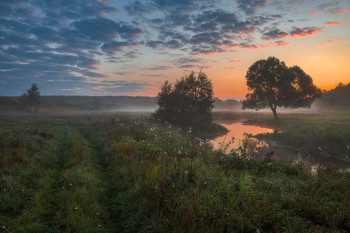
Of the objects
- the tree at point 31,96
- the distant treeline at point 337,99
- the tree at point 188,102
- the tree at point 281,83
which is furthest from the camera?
the distant treeline at point 337,99

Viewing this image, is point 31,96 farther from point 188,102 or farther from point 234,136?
point 234,136

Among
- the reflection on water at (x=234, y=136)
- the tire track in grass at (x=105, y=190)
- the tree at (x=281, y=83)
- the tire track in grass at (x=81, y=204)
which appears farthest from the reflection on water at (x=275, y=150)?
the tree at (x=281, y=83)

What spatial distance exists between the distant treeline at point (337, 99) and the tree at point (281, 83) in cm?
5302

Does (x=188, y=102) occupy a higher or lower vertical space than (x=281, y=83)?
lower

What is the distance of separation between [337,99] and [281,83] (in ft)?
220

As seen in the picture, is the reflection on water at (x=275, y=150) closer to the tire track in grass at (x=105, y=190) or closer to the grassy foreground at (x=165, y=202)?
the grassy foreground at (x=165, y=202)

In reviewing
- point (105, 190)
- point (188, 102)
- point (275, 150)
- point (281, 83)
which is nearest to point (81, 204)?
point (105, 190)

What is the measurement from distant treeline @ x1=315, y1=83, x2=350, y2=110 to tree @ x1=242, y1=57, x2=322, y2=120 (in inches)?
2087

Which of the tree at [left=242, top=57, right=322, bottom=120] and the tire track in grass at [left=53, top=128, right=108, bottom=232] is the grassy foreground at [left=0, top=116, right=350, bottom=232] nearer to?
the tire track in grass at [left=53, top=128, right=108, bottom=232]

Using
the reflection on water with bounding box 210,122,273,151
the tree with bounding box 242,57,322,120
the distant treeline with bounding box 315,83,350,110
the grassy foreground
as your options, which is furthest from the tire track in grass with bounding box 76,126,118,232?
the distant treeline with bounding box 315,83,350,110

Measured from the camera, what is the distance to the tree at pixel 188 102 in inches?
1171

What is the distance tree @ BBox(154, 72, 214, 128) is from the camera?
29734mm

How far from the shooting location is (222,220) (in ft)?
10.9

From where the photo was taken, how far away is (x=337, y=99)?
77.1 m
